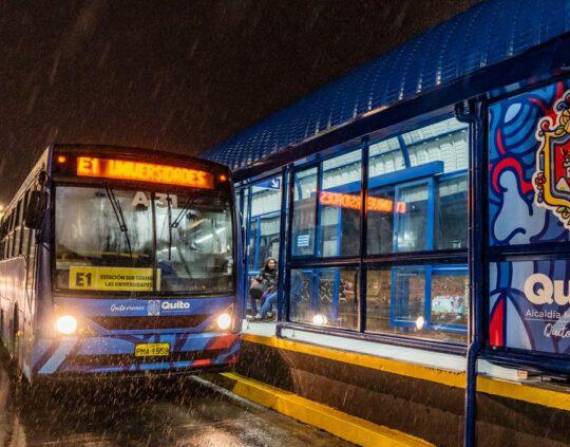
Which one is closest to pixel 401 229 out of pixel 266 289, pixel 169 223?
pixel 266 289

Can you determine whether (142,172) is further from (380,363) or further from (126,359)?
(380,363)

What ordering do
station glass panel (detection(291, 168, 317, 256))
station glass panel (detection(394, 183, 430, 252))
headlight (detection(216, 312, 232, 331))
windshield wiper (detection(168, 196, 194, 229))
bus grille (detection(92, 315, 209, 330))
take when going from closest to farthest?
bus grille (detection(92, 315, 209, 330)) < windshield wiper (detection(168, 196, 194, 229)) < headlight (detection(216, 312, 232, 331)) < station glass panel (detection(291, 168, 317, 256)) < station glass panel (detection(394, 183, 430, 252))

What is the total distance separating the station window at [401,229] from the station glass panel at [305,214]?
25 mm

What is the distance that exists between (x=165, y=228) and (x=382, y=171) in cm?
524

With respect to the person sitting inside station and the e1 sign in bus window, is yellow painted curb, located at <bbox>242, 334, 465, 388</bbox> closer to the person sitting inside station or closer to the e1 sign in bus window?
the e1 sign in bus window

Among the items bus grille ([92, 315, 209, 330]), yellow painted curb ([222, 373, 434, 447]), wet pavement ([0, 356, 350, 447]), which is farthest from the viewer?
bus grille ([92, 315, 209, 330])

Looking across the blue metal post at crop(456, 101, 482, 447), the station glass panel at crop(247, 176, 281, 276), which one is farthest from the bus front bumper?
the station glass panel at crop(247, 176, 281, 276)

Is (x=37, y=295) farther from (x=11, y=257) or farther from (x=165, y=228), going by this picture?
(x=11, y=257)

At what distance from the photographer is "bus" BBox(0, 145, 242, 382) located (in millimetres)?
6418

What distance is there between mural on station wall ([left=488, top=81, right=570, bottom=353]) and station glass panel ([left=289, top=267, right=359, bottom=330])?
563cm

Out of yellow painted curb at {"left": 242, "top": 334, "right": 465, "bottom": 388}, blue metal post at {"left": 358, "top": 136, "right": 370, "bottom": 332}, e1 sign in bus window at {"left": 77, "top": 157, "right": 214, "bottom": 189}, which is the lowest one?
yellow painted curb at {"left": 242, "top": 334, "right": 465, "bottom": 388}

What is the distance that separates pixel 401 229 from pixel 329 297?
2.31m

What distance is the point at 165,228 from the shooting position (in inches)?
278

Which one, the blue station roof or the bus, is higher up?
the blue station roof
